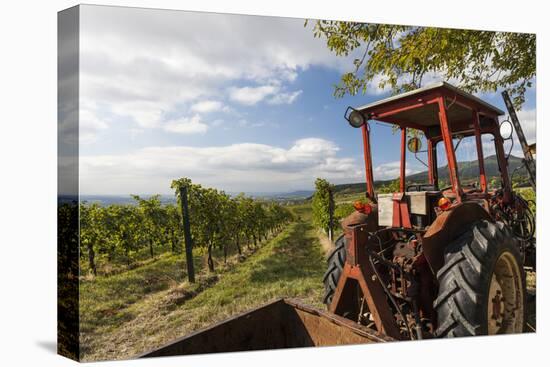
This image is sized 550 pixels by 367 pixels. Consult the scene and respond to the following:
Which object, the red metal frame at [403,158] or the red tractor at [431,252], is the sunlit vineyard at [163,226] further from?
the red tractor at [431,252]

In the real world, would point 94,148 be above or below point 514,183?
above

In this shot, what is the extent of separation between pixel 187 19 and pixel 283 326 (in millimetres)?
2756

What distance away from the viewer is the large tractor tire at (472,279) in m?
Answer: 2.43

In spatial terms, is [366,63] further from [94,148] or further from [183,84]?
[94,148]

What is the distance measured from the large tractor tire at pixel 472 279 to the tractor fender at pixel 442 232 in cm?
6

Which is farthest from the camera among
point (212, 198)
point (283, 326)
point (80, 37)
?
point (212, 198)

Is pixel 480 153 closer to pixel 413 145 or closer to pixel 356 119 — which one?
pixel 413 145

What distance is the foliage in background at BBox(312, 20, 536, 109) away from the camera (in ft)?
13.7

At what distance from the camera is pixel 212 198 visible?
7309mm

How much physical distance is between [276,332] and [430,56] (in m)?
3.55

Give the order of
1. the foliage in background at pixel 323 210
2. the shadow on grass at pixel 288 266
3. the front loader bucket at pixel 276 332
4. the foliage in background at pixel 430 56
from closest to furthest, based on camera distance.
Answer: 1. the front loader bucket at pixel 276 332
2. the foliage in background at pixel 430 56
3. the shadow on grass at pixel 288 266
4. the foliage in background at pixel 323 210

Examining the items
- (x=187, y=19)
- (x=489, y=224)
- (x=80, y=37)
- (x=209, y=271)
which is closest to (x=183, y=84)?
(x=187, y=19)

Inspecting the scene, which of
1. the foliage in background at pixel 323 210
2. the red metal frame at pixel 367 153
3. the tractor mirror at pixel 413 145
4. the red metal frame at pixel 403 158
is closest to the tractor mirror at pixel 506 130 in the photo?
the tractor mirror at pixel 413 145

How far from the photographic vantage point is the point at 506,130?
12.1ft
